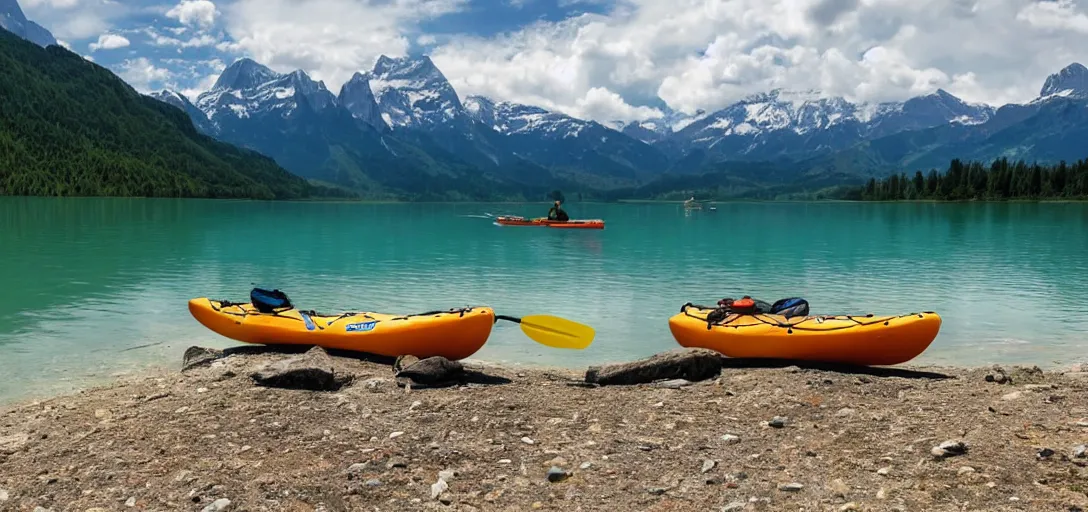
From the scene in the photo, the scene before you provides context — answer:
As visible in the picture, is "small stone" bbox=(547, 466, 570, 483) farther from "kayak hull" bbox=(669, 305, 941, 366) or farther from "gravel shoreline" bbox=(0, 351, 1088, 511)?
"kayak hull" bbox=(669, 305, 941, 366)

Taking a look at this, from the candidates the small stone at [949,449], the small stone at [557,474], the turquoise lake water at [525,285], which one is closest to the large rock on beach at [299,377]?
the turquoise lake water at [525,285]

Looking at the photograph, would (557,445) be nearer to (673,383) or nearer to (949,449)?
(673,383)

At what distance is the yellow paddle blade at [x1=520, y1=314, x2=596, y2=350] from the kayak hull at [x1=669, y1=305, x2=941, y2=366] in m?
3.07

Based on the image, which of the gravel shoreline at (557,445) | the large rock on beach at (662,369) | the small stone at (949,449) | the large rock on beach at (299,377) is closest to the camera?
the gravel shoreline at (557,445)

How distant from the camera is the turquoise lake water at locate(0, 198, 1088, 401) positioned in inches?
791

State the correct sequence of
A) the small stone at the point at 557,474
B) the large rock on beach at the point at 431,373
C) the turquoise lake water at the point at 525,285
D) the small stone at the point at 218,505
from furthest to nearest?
the turquoise lake water at the point at 525,285
the large rock on beach at the point at 431,373
the small stone at the point at 557,474
the small stone at the point at 218,505

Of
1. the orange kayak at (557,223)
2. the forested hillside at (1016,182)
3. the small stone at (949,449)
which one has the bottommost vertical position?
the small stone at (949,449)

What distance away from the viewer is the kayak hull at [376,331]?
620 inches

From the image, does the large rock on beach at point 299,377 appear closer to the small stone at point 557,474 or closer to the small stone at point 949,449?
the small stone at point 557,474

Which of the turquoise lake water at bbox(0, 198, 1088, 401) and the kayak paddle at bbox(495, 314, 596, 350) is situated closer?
the kayak paddle at bbox(495, 314, 596, 350)

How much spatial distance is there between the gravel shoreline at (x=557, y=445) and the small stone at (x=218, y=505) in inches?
1.5

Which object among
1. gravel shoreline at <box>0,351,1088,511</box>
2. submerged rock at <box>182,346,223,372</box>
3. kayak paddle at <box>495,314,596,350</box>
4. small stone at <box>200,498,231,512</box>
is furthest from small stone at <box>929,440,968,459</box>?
submerged rock at <box>182,346,223,372</box>

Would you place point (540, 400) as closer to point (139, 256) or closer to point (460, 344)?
point (460, 344)

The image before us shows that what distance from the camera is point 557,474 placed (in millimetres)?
8906
